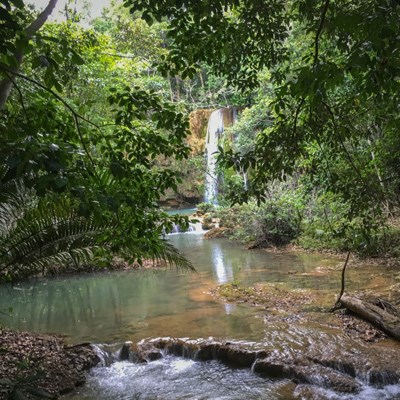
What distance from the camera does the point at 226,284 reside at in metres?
9.52

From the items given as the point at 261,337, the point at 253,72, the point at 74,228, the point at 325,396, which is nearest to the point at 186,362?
the point at 261,337

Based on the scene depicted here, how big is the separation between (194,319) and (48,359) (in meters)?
2.62

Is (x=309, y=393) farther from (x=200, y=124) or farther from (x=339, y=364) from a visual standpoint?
(x=200, y=124)

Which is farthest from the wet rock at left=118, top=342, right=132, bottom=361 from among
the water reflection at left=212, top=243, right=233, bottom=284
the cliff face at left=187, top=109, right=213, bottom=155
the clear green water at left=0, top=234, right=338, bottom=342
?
the cliff face at left=187, top=109, right=213, bottom=155

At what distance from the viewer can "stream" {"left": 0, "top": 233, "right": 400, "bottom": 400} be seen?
5133 millimetres

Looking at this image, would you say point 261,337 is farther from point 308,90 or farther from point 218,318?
point 308,90

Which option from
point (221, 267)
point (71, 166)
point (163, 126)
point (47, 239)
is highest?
point (163, 126)

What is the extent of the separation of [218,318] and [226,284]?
2369 millimetres

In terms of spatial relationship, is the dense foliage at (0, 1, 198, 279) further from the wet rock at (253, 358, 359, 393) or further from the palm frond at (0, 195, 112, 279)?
the wet rock at (253, 358, 359, 393)

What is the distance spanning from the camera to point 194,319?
7227 mm

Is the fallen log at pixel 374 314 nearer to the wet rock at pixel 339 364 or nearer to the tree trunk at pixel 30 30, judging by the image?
the wet rock at pixel 339 364

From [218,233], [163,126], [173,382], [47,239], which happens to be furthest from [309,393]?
[218,233]

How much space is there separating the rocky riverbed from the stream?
190 millimetres

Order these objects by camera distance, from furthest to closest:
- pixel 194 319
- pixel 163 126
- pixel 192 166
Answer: pixel 192 166 < pixel 194 319 < pixel 163 126
